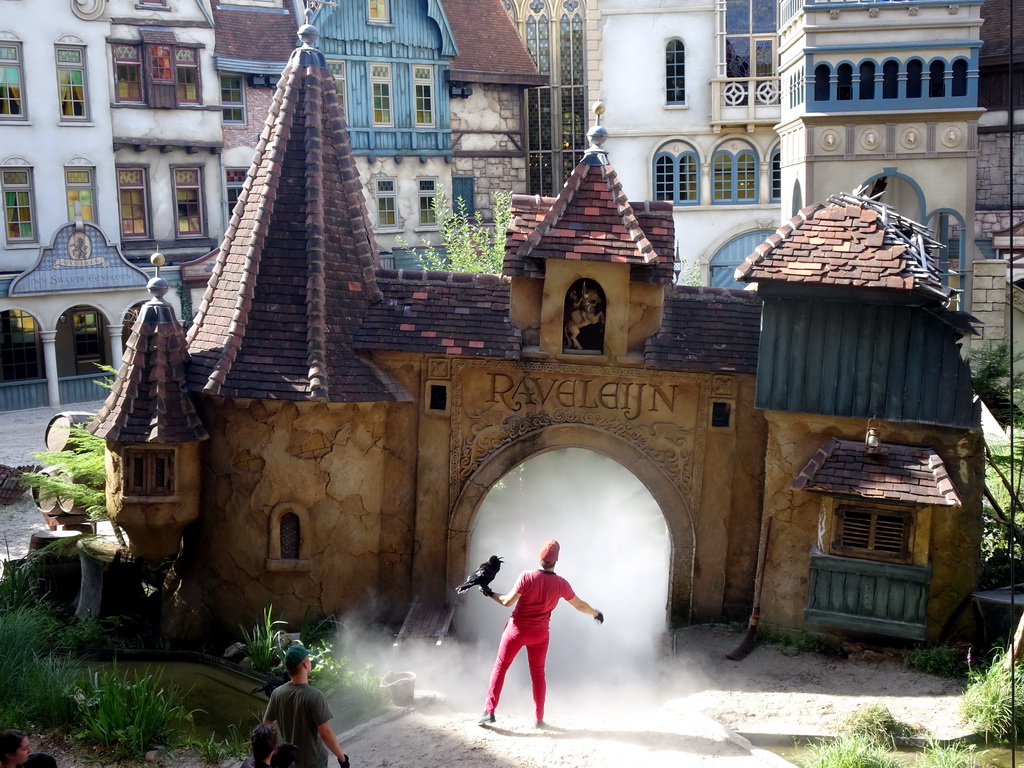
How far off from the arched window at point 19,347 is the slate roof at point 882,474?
70.2 ft

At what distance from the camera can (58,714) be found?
35.4 ft

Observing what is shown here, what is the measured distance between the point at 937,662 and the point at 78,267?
2169 centimetres

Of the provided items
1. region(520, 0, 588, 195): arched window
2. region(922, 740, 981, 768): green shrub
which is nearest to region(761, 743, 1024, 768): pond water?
region(922, 740, 981, 768): green shrub

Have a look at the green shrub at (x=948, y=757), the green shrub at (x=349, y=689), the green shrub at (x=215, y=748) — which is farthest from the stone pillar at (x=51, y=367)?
the green shrub at (x=948, y=757)

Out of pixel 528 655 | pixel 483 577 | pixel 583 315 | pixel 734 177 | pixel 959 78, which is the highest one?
pixel 959 78

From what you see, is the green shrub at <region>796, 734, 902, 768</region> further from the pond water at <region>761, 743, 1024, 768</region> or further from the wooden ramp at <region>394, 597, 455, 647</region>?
the wooden ramp at <region>394, 597, 455, 647</region>

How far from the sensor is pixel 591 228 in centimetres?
1230

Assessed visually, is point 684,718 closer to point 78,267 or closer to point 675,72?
point 78,267

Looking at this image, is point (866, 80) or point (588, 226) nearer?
point (588, 226)

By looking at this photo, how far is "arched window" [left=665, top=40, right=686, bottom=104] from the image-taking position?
1318 inches

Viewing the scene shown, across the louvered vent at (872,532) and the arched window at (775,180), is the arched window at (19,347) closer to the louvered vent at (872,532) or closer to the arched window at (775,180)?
the arched window at (775,180)

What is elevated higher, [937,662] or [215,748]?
[937,662]

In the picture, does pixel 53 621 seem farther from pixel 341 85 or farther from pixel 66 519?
pixel 341 85

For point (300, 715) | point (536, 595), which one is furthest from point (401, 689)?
point (300, 715)
